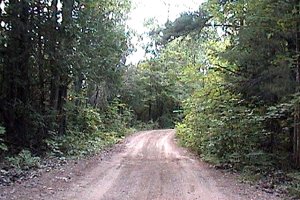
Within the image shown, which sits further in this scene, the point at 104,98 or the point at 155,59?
the point at 155,59

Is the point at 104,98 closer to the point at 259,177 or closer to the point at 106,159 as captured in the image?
the point at 106,159

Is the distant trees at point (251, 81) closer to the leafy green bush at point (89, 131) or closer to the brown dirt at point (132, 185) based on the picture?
the brown dirt at point (132, 185)

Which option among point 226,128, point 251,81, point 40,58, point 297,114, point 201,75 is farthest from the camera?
point 201,75

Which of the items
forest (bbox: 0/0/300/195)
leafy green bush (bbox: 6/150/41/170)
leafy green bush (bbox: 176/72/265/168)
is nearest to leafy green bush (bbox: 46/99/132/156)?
forest (bbox: 0/0/300/195)

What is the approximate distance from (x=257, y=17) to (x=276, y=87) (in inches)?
83.3

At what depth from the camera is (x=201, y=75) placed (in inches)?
742

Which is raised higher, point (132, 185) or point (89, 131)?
point (89, 131)

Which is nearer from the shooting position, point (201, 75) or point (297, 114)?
point (297, 114)

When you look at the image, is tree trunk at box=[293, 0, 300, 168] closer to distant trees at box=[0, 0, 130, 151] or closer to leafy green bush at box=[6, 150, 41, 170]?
leafy green bush at box=[6, 150, 41, 170]

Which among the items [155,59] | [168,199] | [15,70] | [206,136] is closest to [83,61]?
[15,70]

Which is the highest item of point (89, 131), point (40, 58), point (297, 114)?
point (40, 58)

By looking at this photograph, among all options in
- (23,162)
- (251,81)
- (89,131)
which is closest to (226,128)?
(251,81)

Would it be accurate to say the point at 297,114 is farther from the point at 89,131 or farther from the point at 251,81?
the point at 89,131

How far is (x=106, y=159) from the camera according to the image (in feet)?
50.4
